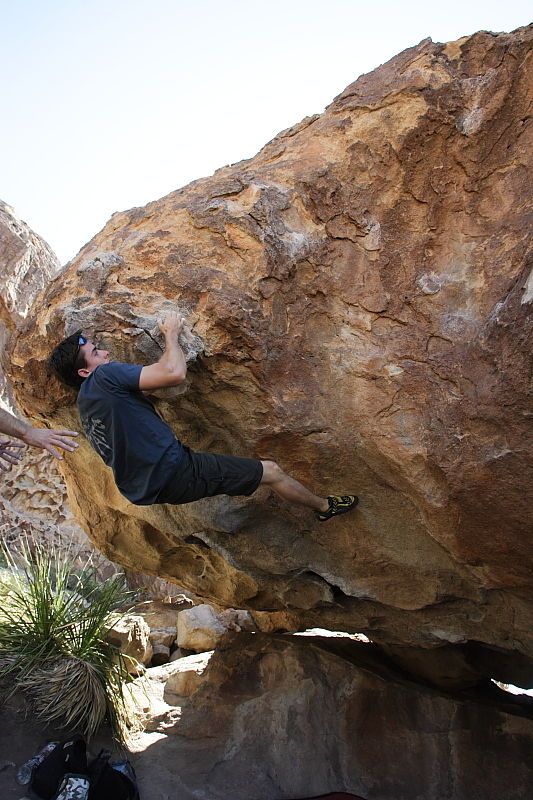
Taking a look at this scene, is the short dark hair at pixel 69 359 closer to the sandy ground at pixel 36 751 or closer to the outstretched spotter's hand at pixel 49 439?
the outstretched spotter's hand at pixel 49 439

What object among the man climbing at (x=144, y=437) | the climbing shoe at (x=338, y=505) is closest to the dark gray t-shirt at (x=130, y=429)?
the man climbing at (x=144, y=437)

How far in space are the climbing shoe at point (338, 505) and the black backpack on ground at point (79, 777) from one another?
2.02 meters

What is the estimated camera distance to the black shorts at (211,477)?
3.44 metres

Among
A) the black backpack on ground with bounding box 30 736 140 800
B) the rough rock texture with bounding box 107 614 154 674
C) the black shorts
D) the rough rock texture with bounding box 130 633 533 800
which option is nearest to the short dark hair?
the black shorts

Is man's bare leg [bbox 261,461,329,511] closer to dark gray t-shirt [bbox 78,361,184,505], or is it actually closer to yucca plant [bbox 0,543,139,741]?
dark gray t-shirt [bbox 78,361,184,505]

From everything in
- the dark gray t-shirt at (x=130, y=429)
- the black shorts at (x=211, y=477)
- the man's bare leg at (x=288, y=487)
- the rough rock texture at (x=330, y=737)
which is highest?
the dark gray t-shirt at (x=130, y=429)

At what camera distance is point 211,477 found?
3455 millimetres

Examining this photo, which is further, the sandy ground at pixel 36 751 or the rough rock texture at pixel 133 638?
the rough rock texture at pixel 133 638

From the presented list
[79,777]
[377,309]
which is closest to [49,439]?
[377,309]

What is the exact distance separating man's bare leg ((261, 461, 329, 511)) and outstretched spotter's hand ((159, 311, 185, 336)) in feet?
2.60

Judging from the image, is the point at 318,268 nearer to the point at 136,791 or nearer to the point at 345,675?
the point at 345,675

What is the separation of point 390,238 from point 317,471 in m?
1.27

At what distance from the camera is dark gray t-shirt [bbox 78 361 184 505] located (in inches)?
129

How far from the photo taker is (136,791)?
413cm
